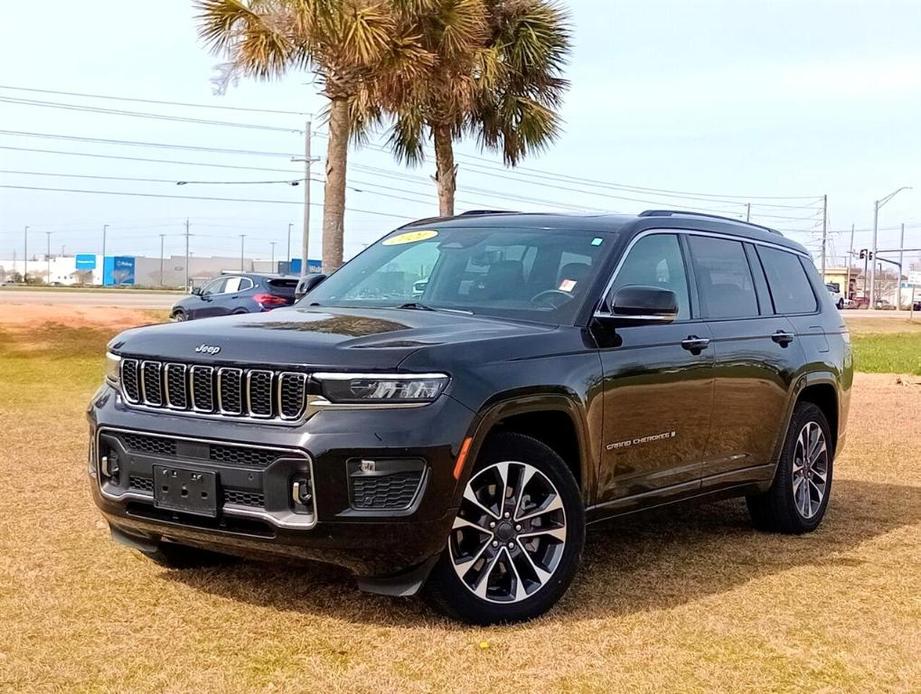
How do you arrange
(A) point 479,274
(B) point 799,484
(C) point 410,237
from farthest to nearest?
(B) point 799,484 → (C) point 410,237 → (A) point 479,274

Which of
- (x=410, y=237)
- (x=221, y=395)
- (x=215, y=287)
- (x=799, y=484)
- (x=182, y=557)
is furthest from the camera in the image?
(x=215, y=287)

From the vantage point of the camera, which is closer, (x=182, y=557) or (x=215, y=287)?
(x=182, y=557)

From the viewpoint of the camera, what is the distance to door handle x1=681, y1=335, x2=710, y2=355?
19.7 ft

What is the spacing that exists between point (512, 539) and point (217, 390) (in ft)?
4.51

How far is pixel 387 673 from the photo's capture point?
14.3 ft

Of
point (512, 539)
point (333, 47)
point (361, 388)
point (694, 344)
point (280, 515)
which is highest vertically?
point (333, 47)

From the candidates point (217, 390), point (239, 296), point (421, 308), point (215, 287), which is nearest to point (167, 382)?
point (217, 390)

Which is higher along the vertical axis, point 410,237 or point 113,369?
point 410,237

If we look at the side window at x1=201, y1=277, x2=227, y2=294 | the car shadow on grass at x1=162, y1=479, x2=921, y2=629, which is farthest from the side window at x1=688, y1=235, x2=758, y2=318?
the side window at x1=201, y1=277, x2=227, y2=294

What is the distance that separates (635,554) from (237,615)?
2.36 metres

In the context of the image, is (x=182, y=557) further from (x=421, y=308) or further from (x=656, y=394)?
(x=656, y=394)

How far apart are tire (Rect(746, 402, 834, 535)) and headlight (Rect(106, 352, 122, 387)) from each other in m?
3.75

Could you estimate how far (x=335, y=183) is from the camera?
17.8 m

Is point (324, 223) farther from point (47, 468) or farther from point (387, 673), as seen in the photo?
point (387, 673)
